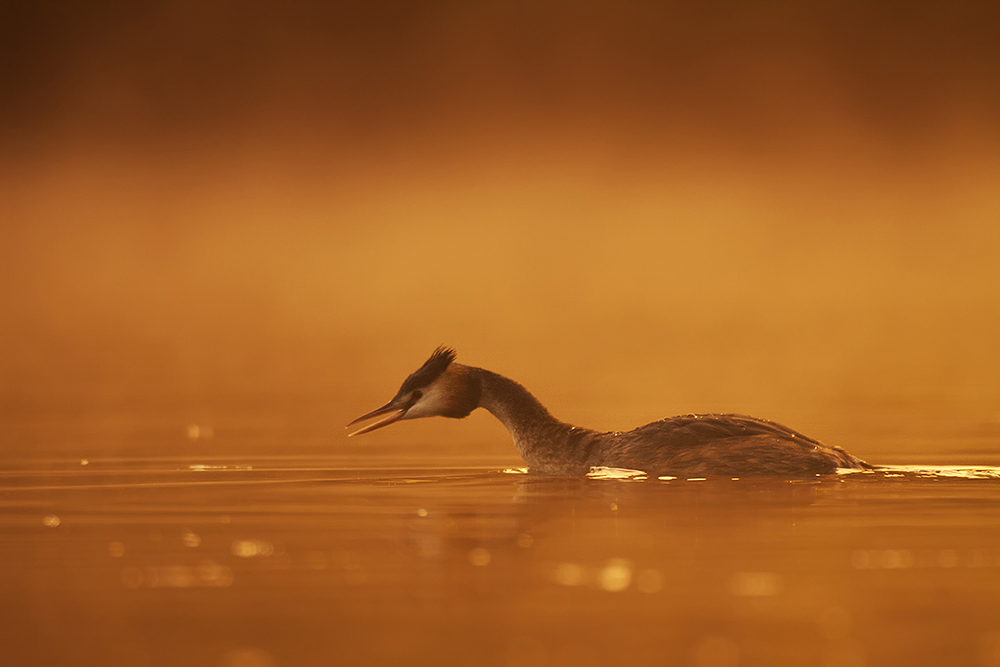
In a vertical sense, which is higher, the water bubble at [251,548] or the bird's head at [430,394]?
the bird's head at [430,394]

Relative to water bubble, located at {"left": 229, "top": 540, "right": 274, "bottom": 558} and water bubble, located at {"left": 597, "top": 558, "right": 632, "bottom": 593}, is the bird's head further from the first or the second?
water bubble, located at {"left": 597, "top": 558, "right": 632, "bottom": 593}

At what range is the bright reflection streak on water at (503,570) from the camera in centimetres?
464

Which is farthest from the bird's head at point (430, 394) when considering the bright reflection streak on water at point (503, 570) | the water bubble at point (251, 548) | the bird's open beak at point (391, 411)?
the water bubble at point (251, 548)

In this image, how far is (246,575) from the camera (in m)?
5.78

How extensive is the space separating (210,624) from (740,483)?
13.5ft

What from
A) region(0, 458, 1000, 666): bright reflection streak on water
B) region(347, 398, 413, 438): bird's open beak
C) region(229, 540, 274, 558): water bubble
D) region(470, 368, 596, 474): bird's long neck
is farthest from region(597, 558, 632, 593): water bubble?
region(347, 398, 413, 438): bird's open beak

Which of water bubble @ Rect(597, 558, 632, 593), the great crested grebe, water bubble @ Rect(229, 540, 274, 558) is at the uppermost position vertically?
the great crested grebe

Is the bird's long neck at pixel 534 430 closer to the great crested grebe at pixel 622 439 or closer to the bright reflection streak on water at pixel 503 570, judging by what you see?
the great crested grebe at pixel 622 439

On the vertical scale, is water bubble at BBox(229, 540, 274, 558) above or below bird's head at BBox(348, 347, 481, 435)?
below

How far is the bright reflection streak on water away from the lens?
4641 mm

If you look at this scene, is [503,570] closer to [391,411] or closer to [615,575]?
[615,575]

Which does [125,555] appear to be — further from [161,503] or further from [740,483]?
[740,483]

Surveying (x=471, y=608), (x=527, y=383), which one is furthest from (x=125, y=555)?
(x=527, y=383)

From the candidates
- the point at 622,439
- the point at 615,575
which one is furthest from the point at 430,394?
the point at 615,575
